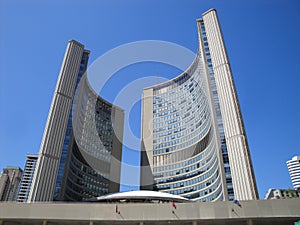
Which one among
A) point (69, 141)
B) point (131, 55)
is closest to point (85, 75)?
point (69, 141)

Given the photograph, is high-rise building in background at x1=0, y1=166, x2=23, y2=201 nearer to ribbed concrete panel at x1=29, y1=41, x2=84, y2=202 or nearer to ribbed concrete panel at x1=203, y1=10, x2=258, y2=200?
ribbed concrete panel at x1=29, y1=41, x2=84, y2=202

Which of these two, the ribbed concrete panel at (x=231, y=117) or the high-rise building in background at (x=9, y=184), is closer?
the ribbed concrete panel at (x=231, y=117)

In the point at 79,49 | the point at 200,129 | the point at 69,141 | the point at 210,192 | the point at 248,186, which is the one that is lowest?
the point at 248,186

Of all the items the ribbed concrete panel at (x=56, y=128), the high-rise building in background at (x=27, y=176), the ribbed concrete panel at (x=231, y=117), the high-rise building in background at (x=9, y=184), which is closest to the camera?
the ribbed concrete panel at (x=231, y=117)

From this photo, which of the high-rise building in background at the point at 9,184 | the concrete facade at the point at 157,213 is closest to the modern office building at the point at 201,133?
the concrete facade at the point at 157,213

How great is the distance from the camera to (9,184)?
142 meters

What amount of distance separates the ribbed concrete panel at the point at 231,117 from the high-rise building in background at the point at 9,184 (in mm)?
129480

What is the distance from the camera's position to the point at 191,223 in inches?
1145

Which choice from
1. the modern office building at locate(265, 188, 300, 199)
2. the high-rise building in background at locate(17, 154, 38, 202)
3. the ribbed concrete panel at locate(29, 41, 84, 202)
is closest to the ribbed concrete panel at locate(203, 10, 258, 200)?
the modern office building at locate(265, 188, 300, 199)

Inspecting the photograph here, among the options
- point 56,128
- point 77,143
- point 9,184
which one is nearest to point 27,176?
point 9,184

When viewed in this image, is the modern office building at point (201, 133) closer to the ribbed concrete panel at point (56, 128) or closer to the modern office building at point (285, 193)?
the modern office building at point (285, 193)

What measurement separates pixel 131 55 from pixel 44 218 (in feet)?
139

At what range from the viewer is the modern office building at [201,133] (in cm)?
5994

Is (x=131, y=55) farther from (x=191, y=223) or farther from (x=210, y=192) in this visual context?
(x=210, y=192)
